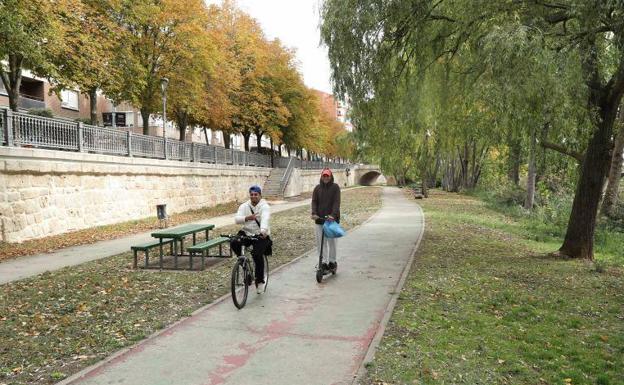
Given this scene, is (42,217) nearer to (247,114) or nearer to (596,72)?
(596,72)

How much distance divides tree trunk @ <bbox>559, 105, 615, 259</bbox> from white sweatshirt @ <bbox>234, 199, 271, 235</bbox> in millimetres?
7793

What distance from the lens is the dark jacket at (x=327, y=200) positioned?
8.45 metres

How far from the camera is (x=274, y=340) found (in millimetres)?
5586

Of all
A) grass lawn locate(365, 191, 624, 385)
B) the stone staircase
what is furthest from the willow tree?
the stone staircase

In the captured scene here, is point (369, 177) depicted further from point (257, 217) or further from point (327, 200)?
point (257, 217)

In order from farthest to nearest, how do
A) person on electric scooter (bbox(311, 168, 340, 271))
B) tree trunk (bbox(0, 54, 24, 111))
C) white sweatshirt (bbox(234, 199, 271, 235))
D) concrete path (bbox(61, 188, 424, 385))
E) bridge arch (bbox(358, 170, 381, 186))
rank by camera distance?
bridge arch (bbox(358, 170, 381, 186)), tree trunk (bbox(0, 54, 24, 111)), person on electric scooter (bbox(311, 168, 340, 271)), white sweatshirt (bbox(234, 199, 271, 235)), concrete path (bbox(61, 188, 424, 385))

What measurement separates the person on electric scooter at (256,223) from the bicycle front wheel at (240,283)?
209 millimetres

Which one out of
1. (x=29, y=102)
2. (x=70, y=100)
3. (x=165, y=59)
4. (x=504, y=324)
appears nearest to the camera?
(x=504, y=324)

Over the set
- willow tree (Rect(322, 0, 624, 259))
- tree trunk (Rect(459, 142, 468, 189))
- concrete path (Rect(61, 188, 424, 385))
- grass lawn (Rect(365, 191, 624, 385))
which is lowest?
grass lawn (Rect(365, 191, 624, 385))

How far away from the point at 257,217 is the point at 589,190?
801 centimetres

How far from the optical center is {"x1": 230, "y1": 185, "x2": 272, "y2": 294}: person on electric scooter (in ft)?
23.5

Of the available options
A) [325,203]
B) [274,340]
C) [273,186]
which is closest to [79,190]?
[325,203]

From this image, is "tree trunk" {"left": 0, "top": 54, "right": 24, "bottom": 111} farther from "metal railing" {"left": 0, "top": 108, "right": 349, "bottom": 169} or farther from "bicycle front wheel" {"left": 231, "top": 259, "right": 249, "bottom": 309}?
"bicycle front wheel" {"left": 231, "top": 259, "right": 249, "bottom": 309}

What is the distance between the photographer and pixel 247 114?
1283 inches
